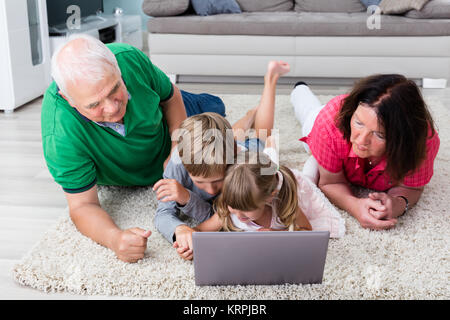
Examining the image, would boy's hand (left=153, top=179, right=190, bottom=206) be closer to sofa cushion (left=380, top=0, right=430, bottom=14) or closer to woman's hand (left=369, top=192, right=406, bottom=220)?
woman's hand (left=369, top=192, right=406, bottom=220)

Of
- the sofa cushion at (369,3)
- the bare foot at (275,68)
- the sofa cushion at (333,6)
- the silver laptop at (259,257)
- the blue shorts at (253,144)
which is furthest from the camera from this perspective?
the sofa cushion at (333,6)

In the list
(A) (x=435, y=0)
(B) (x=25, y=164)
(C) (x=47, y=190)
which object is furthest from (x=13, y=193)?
(A) (x=435, y=0)

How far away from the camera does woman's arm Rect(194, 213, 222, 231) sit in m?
1.28

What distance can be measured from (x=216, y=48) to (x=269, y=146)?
140 cm

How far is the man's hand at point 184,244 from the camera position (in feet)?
3.90

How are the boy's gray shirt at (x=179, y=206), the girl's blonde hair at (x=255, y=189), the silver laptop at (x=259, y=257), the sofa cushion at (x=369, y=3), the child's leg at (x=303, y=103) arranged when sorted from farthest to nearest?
the sofa cushion at (x=369, y=3) < the child's leg at (x=303, y=103) < the boy's gray shirt at (x=179, y=206) < the girl's blonde hair at (x=255, y=189) < the silver laptop at (x=259, y=257)

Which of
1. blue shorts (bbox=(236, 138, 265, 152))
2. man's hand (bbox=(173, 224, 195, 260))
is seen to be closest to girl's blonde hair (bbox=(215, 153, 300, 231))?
man's hand (bbox=(173, 224, 195, 260))

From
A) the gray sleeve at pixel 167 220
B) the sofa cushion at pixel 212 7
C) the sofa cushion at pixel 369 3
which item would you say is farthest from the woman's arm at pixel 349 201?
the sofa cushion at pixel 369 3

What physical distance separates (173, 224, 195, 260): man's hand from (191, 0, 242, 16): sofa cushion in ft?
6.98

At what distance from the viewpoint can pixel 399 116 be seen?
1.17m

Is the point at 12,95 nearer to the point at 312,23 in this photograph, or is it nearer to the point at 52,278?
the point at 52,278

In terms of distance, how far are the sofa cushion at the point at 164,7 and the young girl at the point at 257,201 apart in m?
2.01

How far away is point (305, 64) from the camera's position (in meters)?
2.95

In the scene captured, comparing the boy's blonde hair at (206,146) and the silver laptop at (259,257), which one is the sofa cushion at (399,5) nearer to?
the boy's blonde hair at (206,146)
